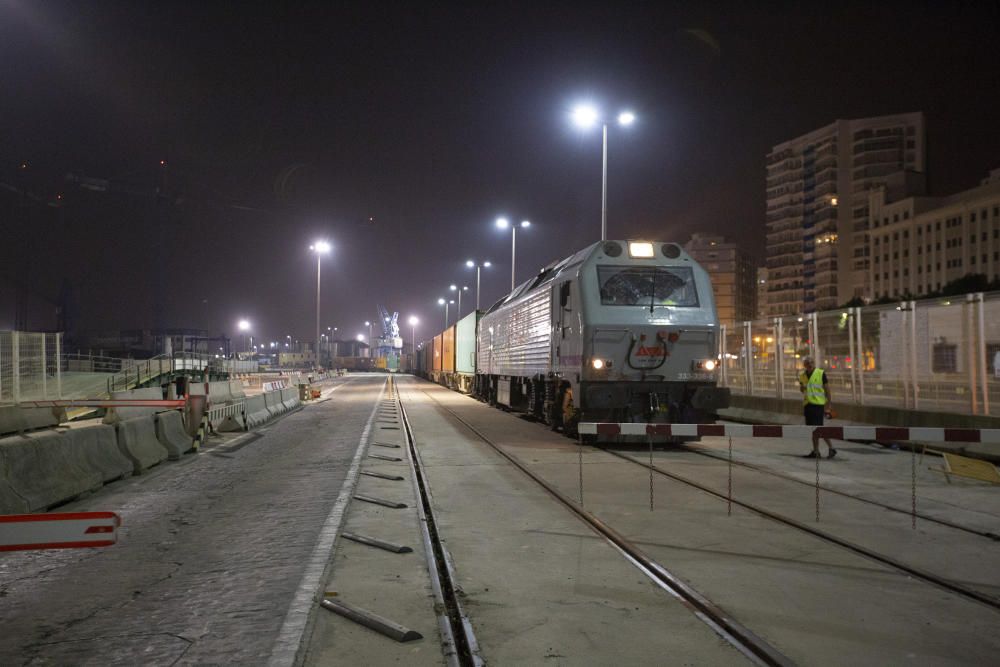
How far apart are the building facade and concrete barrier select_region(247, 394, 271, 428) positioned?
78.8m

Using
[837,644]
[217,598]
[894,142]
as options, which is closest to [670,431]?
[837,644]

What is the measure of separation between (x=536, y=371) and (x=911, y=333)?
7.70m

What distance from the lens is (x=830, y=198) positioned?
11438 centimetres

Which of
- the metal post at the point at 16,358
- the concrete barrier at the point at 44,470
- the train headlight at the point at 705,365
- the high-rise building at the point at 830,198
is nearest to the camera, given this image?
the concrete barrier at the point at 44,470

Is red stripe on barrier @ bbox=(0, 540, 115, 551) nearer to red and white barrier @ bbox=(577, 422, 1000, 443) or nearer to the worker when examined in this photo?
red and white barrier @ bbox=(577, 422, 1000, 443)

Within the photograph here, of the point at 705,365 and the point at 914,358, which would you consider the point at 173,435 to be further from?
the point at 914,358

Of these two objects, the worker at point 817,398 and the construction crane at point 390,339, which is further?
the construction crane at point 390,339

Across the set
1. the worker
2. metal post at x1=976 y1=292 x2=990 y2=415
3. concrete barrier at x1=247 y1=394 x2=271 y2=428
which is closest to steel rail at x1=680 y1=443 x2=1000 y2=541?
the worker

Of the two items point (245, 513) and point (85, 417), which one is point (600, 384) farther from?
point (85, 417)

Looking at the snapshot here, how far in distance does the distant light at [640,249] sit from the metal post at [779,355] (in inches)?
246

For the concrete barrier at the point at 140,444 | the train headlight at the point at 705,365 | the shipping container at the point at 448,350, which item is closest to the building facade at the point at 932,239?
the shipping container at the point at 448,350

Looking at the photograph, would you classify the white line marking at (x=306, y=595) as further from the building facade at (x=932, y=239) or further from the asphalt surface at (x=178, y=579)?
the building facade at (x=932, y=239)

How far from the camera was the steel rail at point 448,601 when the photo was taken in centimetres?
411

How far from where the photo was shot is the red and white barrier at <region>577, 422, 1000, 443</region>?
25.3ft
